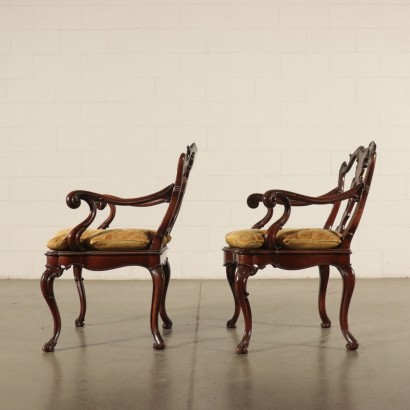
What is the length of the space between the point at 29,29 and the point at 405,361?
14.5ft

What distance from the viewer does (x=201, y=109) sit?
530cm

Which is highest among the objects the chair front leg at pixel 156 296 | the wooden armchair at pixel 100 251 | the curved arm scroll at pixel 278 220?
the curved arm scroll at pixel 278 220

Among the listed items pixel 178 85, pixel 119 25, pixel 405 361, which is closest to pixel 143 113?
pixel 178 85

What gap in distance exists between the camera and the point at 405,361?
91.2 inches

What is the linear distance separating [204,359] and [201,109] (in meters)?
3.29

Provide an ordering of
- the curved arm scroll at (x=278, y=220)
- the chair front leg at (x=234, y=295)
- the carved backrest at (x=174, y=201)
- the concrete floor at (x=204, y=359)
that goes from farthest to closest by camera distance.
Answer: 1. the chair front leg at (x=234, y=295)
2. the carved backrest at (x=174, y=201)
3. the curved arm scroll at (x=278, y=220)
4. the concrete floor at (x=204, y=359)

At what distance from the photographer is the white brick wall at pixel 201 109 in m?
5.27

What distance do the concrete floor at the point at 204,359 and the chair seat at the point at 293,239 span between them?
17.4 inches

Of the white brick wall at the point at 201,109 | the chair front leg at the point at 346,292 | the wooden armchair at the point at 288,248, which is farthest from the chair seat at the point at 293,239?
the white brick wall at the point at 201,109

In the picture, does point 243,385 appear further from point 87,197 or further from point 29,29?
point 29,29

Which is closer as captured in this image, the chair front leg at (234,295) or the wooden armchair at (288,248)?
the wooden armchair at (288,248)

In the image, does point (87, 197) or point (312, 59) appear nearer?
point (87, 197)

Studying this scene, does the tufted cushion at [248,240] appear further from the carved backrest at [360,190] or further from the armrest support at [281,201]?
the carved backrest at [360,190]

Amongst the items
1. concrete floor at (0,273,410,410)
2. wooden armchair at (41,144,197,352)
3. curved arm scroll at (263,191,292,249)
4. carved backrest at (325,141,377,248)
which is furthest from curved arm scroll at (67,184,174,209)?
carved backrest at (325,141,377,248)
